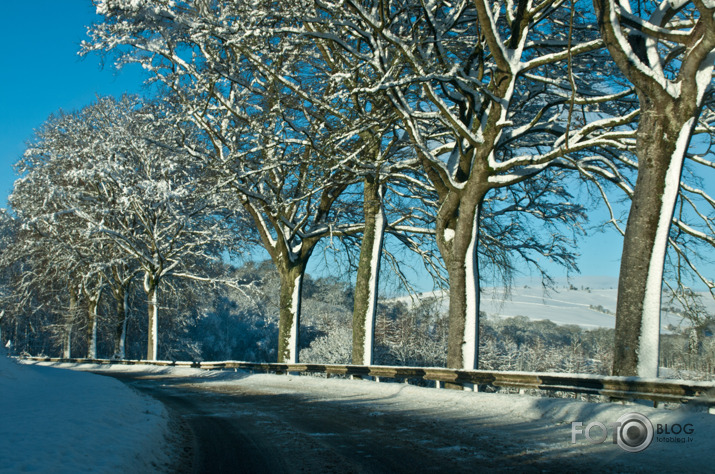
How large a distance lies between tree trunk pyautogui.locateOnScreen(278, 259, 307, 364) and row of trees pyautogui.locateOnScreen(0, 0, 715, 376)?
1.72 m


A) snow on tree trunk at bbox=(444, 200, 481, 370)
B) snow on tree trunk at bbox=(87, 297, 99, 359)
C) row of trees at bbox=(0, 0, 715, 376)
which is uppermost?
row of trees at bbox=(0, 0, 715, 376)

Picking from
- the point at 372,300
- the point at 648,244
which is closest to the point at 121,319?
the point at 372,300

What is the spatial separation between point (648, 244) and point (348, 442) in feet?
20.1

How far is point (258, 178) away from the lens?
1714 cm

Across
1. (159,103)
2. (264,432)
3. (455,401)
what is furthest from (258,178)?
(264,432)

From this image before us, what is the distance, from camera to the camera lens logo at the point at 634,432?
616cm

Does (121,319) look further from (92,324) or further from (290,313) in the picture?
(290,313)

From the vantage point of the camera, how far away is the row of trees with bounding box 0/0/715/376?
931 centimetres

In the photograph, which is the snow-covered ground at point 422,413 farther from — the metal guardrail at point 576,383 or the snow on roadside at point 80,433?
the metal guardrail at point 576,383

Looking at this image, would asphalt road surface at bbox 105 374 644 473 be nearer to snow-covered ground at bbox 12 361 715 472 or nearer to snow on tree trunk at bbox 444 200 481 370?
snow-covered ground at bbox 12 361 715 472

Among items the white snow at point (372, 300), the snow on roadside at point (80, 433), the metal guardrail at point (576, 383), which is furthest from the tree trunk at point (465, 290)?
the snow on roadside at point (80, 433)

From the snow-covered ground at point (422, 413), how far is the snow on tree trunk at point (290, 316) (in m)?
7.24

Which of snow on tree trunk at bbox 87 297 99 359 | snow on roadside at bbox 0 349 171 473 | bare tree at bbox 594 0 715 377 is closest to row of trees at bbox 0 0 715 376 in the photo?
bare tree at bbox 594 0 715 377

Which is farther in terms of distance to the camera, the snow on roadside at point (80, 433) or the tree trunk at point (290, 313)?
the tree trunk at point (290, 313)
